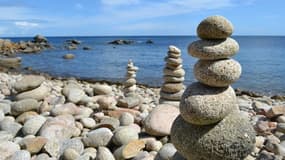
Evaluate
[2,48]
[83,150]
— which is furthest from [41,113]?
[2,48]

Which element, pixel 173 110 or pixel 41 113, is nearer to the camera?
pixel 173 110

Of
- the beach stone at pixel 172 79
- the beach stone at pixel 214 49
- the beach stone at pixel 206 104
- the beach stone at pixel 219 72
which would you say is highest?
the beach stone at pixel 214 49

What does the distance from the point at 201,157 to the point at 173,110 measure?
233 cm

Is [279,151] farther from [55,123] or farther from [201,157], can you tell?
[55,123]

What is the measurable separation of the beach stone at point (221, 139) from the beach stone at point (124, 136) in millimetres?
1933

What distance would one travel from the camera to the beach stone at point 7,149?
551 centimetres

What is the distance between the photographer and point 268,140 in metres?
5.86

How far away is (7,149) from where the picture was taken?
5621 millimetres

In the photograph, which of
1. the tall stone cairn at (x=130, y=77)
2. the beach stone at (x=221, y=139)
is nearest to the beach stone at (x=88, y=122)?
the beach stone at (x=221, y=139)

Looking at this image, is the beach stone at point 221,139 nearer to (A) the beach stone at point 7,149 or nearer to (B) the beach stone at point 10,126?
(A) the beach stone at point 7,149

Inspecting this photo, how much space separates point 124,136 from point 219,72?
8.48 ft

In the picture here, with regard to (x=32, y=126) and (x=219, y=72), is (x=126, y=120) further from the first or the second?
(x=219, y=72)

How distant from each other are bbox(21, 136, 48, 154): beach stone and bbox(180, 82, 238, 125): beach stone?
2.92m

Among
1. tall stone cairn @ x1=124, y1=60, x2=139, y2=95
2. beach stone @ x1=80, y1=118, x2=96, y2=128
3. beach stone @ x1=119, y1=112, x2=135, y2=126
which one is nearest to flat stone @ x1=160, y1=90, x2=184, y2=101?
beach stone @ x1=119, y1=112, x2=135, y2=126
